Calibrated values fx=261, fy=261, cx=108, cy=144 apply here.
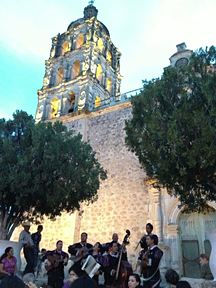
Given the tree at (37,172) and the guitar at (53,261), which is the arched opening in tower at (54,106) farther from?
the guitar at (53,261)

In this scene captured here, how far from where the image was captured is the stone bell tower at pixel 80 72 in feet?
55.7

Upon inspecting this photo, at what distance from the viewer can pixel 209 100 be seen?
552 cm

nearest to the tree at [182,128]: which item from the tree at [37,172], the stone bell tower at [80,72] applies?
the tree at [37,172]

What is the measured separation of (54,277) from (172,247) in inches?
203

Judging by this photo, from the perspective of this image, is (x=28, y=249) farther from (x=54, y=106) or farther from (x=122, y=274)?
(x=54, y=106)

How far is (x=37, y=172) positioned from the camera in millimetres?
7383

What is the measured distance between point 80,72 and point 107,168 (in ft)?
26.2

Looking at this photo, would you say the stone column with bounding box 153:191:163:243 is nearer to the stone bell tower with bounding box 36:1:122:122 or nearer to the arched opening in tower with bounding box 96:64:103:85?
the stone bell tower with bounding box 36:1:122:122

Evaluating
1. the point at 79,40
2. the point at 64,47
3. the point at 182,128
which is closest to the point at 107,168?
the point at 182,128

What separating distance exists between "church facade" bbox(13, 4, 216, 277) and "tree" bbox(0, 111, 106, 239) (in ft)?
5.63

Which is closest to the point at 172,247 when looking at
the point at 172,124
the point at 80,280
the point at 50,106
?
the point at 172,124

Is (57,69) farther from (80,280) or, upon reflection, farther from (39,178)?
(80,280)

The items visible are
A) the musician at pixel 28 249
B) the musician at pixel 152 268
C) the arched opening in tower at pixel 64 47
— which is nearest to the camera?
the musician at pixel 152 268

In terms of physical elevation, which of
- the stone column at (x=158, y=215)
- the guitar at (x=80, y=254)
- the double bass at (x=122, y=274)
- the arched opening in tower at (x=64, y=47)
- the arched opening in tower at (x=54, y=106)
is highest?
the arched opening in tower at (x=64, y=47)
